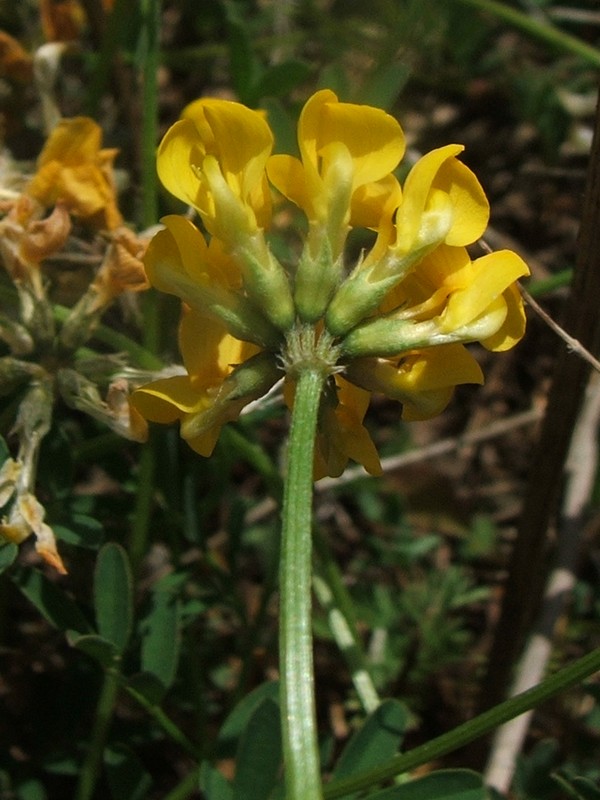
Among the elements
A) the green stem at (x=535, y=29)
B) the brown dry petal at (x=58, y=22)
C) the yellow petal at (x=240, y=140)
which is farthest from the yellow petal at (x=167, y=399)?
the green stem at (x=535, y=29)

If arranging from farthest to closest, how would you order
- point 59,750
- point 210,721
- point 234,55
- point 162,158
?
point 210,721
point 234,55
point 59,750
point 162,158

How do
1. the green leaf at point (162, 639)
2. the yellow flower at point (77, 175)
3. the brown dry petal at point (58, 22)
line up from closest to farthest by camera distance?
1. the green leaf at point (162, 639)
2. the yellow flower at point (77, 175)
3. the brown dry petal at point (58, 22)

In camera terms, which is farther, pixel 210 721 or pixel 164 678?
pixel 210 721

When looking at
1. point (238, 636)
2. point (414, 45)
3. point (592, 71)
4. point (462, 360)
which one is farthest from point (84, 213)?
point (592, 71)

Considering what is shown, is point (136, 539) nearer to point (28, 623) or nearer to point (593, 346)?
point (28, 623)

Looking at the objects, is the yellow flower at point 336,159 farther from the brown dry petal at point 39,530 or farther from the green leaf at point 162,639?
the green leaf at point 162,639

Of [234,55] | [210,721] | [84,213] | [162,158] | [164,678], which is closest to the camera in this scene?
[162,158]

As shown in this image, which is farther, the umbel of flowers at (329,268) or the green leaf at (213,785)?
the green leaf at (213,785)

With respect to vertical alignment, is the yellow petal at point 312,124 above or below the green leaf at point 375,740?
above

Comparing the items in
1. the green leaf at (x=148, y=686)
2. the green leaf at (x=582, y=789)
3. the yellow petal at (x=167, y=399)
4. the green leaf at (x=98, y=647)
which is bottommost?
the green leaf at (x=582, y=789)
